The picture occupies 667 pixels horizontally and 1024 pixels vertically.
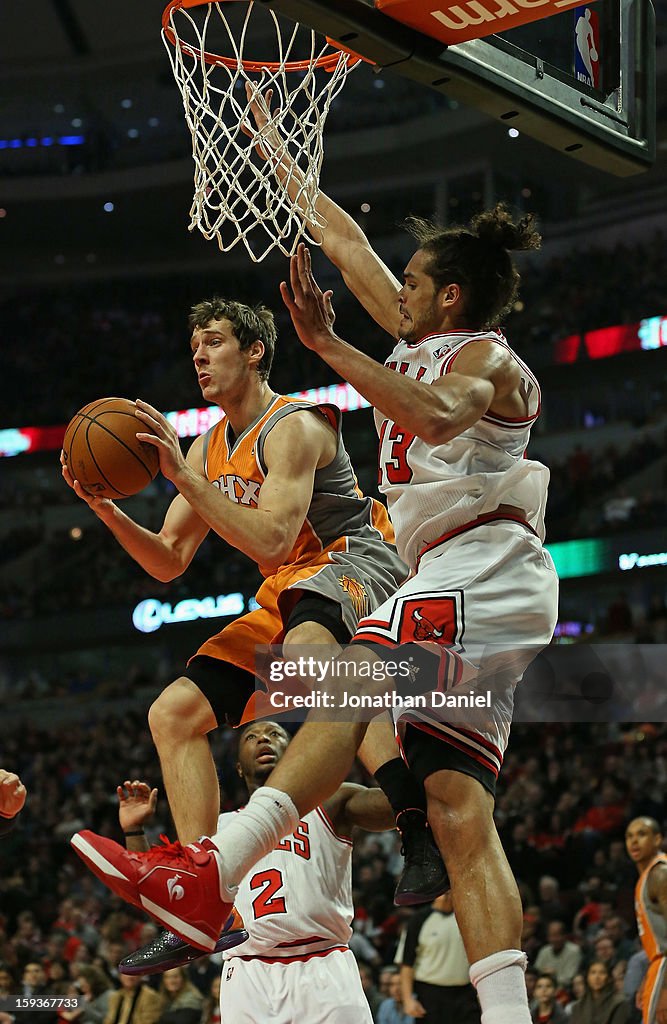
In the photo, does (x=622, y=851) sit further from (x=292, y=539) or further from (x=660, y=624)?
(x=292, y=539)

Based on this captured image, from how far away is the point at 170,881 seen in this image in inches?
132

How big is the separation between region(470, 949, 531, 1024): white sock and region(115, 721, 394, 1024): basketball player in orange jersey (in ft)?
6.13

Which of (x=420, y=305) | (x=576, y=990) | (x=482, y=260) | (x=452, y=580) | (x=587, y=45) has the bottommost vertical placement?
(x=576, y=990)

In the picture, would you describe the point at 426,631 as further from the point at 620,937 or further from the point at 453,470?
the point at 620,937

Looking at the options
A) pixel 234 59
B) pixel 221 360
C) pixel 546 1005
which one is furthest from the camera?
pixel 546 1005

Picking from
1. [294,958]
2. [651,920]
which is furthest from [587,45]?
[651,920]

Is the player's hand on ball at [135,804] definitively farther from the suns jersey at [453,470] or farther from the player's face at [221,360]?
the player's face at [221,360]

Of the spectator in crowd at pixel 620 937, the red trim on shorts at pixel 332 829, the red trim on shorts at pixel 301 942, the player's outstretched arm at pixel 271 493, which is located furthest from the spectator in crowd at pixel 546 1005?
the player's outstretched arm at pixel 271 493

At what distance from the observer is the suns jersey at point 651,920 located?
659 centimetres

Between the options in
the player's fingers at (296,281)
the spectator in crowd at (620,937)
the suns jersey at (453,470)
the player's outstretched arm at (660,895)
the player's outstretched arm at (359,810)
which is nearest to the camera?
the player's fingers at (296,281)

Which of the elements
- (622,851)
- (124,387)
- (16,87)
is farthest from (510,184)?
(622,851)

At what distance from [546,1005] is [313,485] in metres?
5.14

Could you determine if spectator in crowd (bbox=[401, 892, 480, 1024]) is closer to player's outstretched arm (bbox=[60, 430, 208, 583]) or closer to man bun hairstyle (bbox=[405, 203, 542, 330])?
player's outstretched arm (bbox=[60, 430, 208, 583])

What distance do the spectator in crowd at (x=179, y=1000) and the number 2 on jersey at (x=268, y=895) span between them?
11.2 feet
